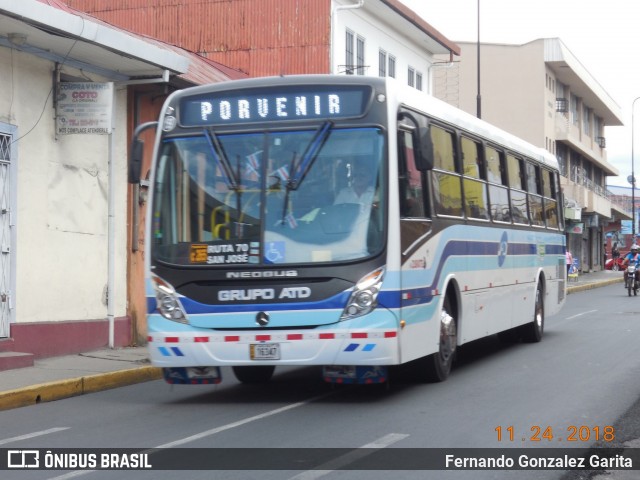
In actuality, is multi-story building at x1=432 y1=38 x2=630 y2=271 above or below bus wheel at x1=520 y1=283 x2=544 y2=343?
above

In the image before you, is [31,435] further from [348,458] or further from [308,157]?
[308,157]

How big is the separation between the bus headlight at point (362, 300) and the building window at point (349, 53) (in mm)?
18223

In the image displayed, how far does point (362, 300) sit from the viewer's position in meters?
9.55

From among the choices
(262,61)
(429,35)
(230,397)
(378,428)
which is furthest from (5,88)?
(429,35)

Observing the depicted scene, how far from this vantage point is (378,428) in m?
8.65

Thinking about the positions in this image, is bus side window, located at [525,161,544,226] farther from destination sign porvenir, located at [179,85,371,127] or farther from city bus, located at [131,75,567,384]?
destination sign porvenir, located at [179,85,371,127]

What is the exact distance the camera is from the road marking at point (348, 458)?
22.4ft

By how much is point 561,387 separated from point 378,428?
3.22 m

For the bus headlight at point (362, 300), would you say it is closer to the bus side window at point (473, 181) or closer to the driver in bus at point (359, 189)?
the driver in bus at point (359, 189)

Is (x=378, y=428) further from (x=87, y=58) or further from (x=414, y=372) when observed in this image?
(x=87, y=58)

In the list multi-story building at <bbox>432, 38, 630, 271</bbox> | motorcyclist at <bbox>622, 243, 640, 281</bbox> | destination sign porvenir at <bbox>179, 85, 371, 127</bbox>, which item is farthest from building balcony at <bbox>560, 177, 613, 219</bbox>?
destination sign porvenir at <bbox>179, 85, 371, 127</bbox>

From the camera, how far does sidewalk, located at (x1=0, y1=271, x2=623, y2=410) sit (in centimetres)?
1081

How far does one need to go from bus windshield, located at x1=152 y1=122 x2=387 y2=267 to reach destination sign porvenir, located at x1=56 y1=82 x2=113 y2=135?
457 cm

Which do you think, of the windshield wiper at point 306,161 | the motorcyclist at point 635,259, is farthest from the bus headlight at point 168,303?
the motorcyclist at point 635,259
